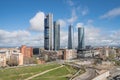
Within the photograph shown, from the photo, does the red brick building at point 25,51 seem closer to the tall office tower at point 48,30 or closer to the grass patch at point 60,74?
the grass patch at point 60,74

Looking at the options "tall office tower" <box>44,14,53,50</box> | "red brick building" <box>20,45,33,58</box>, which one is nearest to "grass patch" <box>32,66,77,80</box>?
"red brick building" <box>20,45,33,58</box>

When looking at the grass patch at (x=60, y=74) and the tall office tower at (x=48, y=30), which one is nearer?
the grass patch at (x=60, y=74)

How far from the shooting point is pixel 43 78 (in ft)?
212

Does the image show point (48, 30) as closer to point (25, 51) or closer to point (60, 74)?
point (25, 51)

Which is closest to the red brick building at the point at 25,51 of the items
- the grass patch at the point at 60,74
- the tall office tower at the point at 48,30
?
the grass patch at the point at 60,74

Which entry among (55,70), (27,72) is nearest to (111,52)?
(55,70)

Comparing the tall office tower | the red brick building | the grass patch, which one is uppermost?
the tall office tower

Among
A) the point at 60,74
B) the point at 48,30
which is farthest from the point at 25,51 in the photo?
the point at 60,74

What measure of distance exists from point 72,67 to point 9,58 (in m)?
38.7

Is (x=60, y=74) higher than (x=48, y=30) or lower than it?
lower

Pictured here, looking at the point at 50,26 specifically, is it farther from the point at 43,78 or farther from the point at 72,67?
the point at 43,78

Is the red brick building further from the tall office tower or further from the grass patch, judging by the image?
the tall office tower

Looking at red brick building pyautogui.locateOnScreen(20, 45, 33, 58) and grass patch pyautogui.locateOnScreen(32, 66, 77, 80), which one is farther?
red brick building pyautogui.locateOnScreen(20, 45, 33, 58)

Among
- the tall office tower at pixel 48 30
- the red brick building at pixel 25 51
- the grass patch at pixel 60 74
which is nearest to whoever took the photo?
the grass patch at pixel 60 74
